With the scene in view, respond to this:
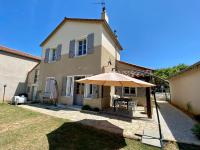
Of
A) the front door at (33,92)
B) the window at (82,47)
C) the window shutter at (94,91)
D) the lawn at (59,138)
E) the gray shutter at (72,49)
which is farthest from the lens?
the front door at (33,92)

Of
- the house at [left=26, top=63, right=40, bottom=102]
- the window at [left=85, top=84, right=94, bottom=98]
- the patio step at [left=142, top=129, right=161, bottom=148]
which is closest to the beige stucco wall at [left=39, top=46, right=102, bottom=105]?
the window at [left=85, top=84, right=94, bottom=98]

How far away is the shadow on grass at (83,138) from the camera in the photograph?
500 cm

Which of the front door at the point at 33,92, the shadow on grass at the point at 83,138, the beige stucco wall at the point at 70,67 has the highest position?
the beige stucco wall at the point at 70,67

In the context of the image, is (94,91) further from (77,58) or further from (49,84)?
(49,84)

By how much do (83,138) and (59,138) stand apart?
1.12 metres

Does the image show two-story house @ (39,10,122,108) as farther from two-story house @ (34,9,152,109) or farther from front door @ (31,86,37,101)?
front door @ (31,86,37,101)

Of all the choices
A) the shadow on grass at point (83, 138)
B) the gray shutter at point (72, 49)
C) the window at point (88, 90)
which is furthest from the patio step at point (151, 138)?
the gray shutter at point (72, 49)

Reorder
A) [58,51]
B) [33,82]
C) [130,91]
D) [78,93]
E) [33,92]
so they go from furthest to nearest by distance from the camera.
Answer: [33,82] → [33,92] → [130,91] → [58,51] → [78,93]

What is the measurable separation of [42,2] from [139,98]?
15.7 meters

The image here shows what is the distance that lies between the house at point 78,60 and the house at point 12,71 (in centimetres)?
640

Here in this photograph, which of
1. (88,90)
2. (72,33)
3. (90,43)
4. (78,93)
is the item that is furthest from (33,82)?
(90,43)

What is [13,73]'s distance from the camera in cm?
1936

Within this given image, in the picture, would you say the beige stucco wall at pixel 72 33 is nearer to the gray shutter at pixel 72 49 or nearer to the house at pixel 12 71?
the gray shutter at pixel 72 49

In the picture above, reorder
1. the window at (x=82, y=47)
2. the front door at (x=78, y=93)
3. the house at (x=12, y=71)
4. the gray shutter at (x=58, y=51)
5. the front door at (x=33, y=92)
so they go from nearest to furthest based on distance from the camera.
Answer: the front door at (x=78, y=93), the window at (x=82, y=47), the gray shutter at (x=58, y=51), the house at (x=12, y=71), the front door at (x=33, y=92)
